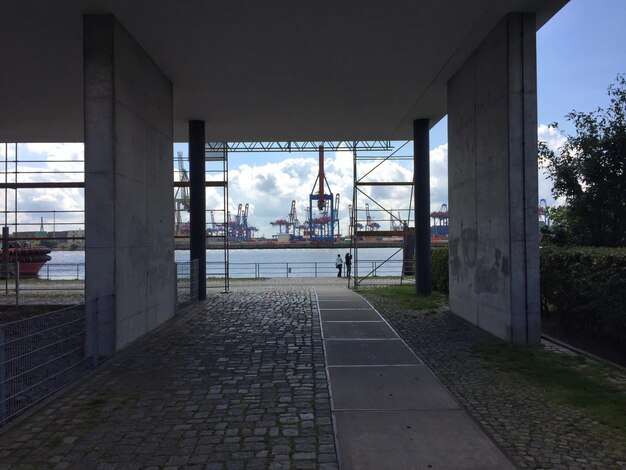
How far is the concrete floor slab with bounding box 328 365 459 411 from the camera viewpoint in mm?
5438

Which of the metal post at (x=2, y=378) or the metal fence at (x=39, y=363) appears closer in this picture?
the metal post at (x=2, y=378)

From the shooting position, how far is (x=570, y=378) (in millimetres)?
6371

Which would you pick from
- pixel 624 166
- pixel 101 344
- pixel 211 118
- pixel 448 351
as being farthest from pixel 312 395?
pixel 211 118

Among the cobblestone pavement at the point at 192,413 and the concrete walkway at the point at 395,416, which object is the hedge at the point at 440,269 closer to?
the concrete walkway at the point at 395,416

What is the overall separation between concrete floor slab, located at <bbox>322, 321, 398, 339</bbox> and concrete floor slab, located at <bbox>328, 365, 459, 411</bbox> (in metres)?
2.27

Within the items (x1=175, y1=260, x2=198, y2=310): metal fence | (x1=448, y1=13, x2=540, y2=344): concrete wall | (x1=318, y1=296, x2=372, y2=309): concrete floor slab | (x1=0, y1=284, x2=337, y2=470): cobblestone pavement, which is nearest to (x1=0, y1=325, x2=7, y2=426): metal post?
(x1=0, y1=284, x2=337, y2=470): cobblestone pavement

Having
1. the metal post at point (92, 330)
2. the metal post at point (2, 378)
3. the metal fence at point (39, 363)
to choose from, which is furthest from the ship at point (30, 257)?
the metal post at point (2, 378)

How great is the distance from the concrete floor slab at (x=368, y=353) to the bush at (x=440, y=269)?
7.95 metres

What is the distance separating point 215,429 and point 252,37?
6.85 meters

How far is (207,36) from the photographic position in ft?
30.3

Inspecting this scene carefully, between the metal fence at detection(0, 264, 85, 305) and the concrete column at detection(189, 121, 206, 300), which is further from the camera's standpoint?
the metal fence at detection(0, 264, 85, 305)

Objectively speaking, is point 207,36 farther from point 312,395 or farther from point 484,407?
point 484,407

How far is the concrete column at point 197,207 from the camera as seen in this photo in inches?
608

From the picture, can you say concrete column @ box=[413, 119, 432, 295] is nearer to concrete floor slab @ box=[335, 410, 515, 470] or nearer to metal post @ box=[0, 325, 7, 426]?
concrete floor slab @ box=[335, 410, 515, 470]
